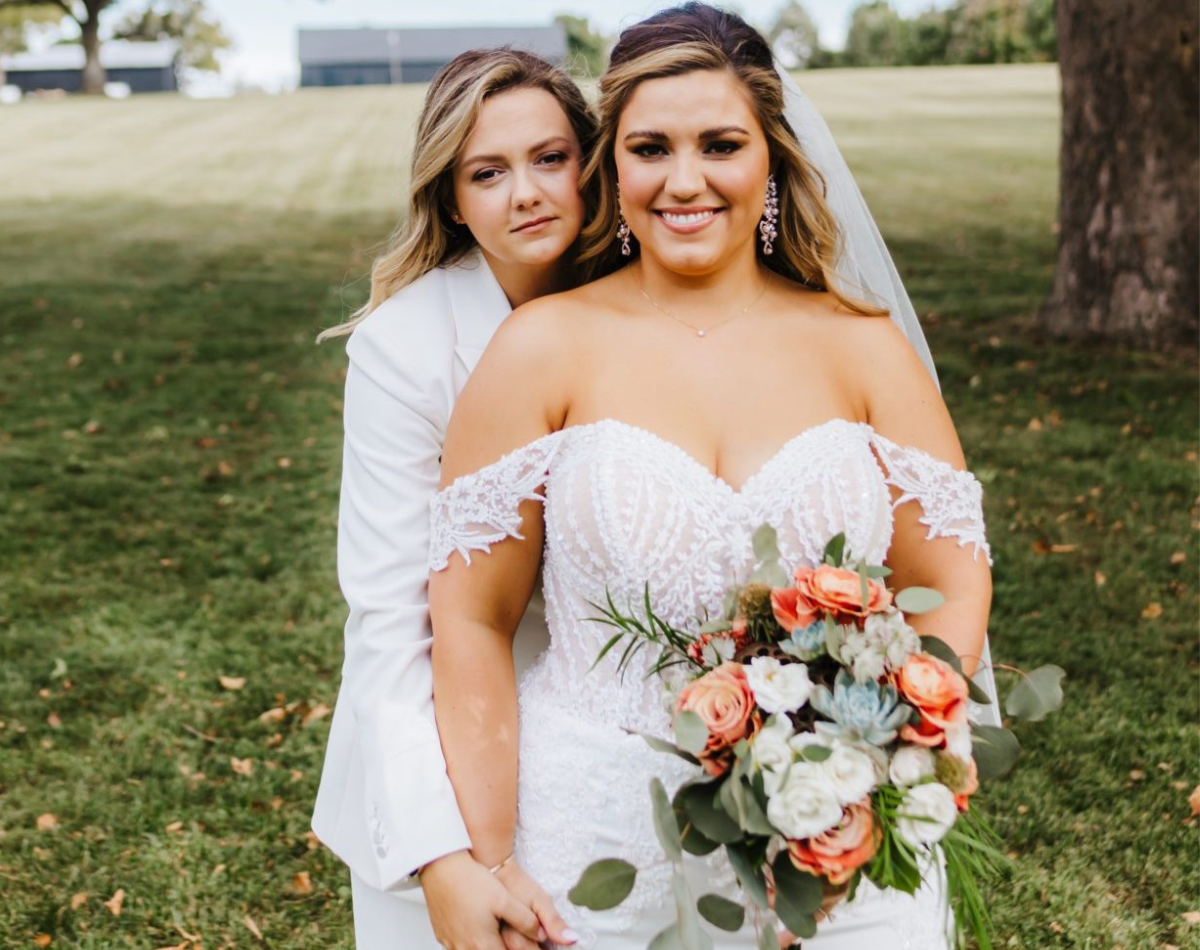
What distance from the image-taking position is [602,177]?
9.22ft

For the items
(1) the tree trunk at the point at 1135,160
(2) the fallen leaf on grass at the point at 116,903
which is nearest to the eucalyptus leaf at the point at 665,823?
(2) the fallen leaf on grass at the point at 116,903

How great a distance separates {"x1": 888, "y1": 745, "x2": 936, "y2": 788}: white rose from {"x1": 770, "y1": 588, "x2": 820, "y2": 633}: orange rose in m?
0.24

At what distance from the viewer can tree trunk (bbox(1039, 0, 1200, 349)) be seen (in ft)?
28.5

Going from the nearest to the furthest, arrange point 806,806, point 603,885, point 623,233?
point 806,806 → point 603,885 → point 623,233

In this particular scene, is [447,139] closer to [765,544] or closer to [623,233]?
[623,233]

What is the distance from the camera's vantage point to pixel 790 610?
6.52ft

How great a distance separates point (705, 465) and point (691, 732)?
701 millimetres

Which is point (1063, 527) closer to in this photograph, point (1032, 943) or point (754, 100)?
point (1032, 943)

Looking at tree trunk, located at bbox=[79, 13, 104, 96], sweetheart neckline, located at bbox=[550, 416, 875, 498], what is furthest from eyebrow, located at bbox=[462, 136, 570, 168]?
tree trunk, located at bbox=[79, 13, 104, 96]

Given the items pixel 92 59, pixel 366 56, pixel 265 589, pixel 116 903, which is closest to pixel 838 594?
pixel 116 903

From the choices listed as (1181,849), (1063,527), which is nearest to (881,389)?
(1181,849)

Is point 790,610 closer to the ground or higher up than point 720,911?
higher up

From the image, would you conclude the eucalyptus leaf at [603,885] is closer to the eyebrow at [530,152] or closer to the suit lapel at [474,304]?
the suit lapel at [474,304]

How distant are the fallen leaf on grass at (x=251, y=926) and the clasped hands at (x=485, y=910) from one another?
195cm
